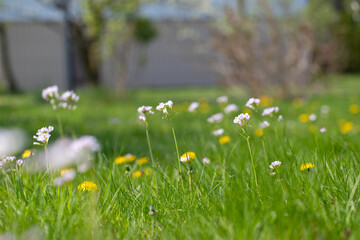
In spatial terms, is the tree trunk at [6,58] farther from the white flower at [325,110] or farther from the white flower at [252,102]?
the white flower at [252,102]

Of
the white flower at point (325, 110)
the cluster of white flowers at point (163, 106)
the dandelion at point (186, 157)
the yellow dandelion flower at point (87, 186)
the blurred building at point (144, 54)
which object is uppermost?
the cluster of white flowers at point (163, 106)

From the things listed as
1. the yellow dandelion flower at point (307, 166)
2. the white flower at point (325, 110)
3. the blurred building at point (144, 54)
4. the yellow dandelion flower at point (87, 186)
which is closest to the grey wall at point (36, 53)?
the blurred building at point (144, 54)

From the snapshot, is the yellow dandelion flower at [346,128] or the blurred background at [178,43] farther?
the blurred background at [178,43]

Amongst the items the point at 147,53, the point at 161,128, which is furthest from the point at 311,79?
the point at 147,53

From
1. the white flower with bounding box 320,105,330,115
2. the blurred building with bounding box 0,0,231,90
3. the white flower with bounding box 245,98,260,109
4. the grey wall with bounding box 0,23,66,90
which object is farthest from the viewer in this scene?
the grey wall with bounding box 0,23,66,90

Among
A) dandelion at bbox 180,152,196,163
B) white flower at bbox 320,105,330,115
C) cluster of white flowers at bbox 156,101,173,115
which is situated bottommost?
white flower at bbox 320,105,330,115

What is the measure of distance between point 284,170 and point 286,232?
0.51 metres

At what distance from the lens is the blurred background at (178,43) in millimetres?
7426

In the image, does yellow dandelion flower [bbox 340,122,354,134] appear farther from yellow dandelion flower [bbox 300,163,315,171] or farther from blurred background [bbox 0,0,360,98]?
blurred background [bbox 0,0,360,98]

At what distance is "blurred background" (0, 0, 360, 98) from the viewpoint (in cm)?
743

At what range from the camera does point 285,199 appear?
128cm

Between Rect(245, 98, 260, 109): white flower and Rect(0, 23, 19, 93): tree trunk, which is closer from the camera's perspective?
Rect(245, 98, 260, 109): white flower

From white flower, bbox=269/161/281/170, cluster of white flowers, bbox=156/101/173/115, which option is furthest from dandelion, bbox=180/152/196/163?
white flower, bbox=269/161/281/170

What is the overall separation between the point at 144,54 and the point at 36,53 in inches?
157
